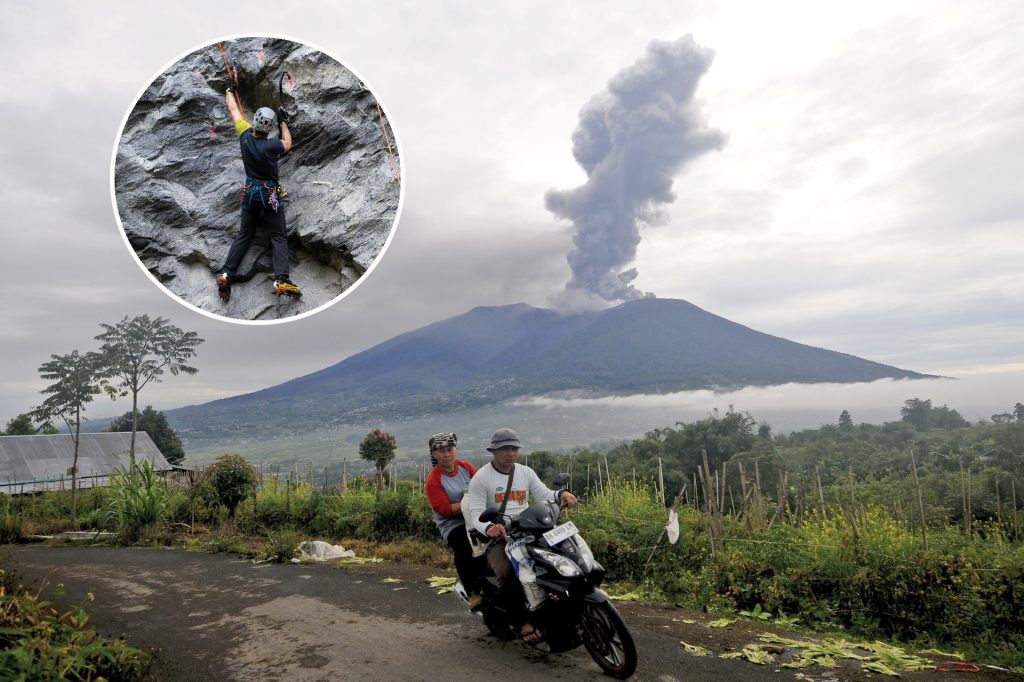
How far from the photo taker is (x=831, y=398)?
18812 centimetres

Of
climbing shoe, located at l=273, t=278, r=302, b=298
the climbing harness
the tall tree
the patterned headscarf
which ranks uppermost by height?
the climbing harness

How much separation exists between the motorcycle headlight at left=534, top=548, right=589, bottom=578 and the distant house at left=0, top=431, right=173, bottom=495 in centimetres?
2574

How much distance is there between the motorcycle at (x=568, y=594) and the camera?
13.2 feet

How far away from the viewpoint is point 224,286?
3.09 metres

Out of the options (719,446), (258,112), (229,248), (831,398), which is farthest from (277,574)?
(831,398)

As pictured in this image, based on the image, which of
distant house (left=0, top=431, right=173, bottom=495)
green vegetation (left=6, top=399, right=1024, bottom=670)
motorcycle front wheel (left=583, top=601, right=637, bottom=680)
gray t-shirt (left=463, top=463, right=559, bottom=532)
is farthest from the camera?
distant house (left=0, top=431, right=173, bottom=495)

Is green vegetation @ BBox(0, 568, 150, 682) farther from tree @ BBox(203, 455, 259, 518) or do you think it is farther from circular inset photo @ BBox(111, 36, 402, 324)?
tree @ BBox(203, 455, 259, 518)

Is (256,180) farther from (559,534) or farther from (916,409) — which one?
(916,409)

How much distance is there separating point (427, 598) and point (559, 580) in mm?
2631

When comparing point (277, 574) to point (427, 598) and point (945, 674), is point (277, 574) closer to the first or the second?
point (427, 598)

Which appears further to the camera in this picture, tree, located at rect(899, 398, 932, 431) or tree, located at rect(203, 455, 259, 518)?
tree, located at rect(899, 398, 932, 431)

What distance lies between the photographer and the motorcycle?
4.02 metres

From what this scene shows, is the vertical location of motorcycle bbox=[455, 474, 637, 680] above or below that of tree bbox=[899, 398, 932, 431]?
above

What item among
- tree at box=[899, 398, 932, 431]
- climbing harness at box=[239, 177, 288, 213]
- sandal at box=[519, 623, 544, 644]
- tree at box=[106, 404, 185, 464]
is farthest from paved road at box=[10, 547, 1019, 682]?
tree at box=[899, 398, 932, 431]
